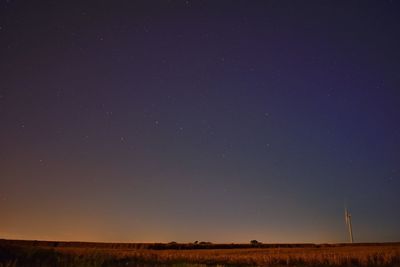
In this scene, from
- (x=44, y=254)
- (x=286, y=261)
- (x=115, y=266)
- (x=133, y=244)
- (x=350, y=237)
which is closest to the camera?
(x=115, y=266)

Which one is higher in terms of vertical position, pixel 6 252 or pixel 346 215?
pixel 346 215

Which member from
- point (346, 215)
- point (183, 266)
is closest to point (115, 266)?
point (183, 266)

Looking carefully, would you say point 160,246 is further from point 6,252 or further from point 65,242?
point 6,252

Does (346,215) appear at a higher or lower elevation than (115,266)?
higher

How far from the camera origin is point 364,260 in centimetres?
2431

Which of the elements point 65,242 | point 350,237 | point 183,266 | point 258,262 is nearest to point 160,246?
point 65,242

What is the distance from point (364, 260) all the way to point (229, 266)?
320 inches

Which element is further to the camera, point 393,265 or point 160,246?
point 160,246

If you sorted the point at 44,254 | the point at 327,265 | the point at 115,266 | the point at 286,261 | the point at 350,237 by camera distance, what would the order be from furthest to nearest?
the point at 350,237 → the point at 286,261 → the point at 44,254 → the point at 327,265 → the point at 115,266

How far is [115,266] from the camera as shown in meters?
21.2

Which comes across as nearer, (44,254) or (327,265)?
(327,265)

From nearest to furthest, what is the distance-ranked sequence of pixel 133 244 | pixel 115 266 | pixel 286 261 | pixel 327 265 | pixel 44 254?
pixel 115 266, pixel 327 265, pixel 44 254, pixel 286 261, pixel 133 244

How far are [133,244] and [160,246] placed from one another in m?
11.7

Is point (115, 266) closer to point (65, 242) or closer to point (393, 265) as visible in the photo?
point (393, 265)
